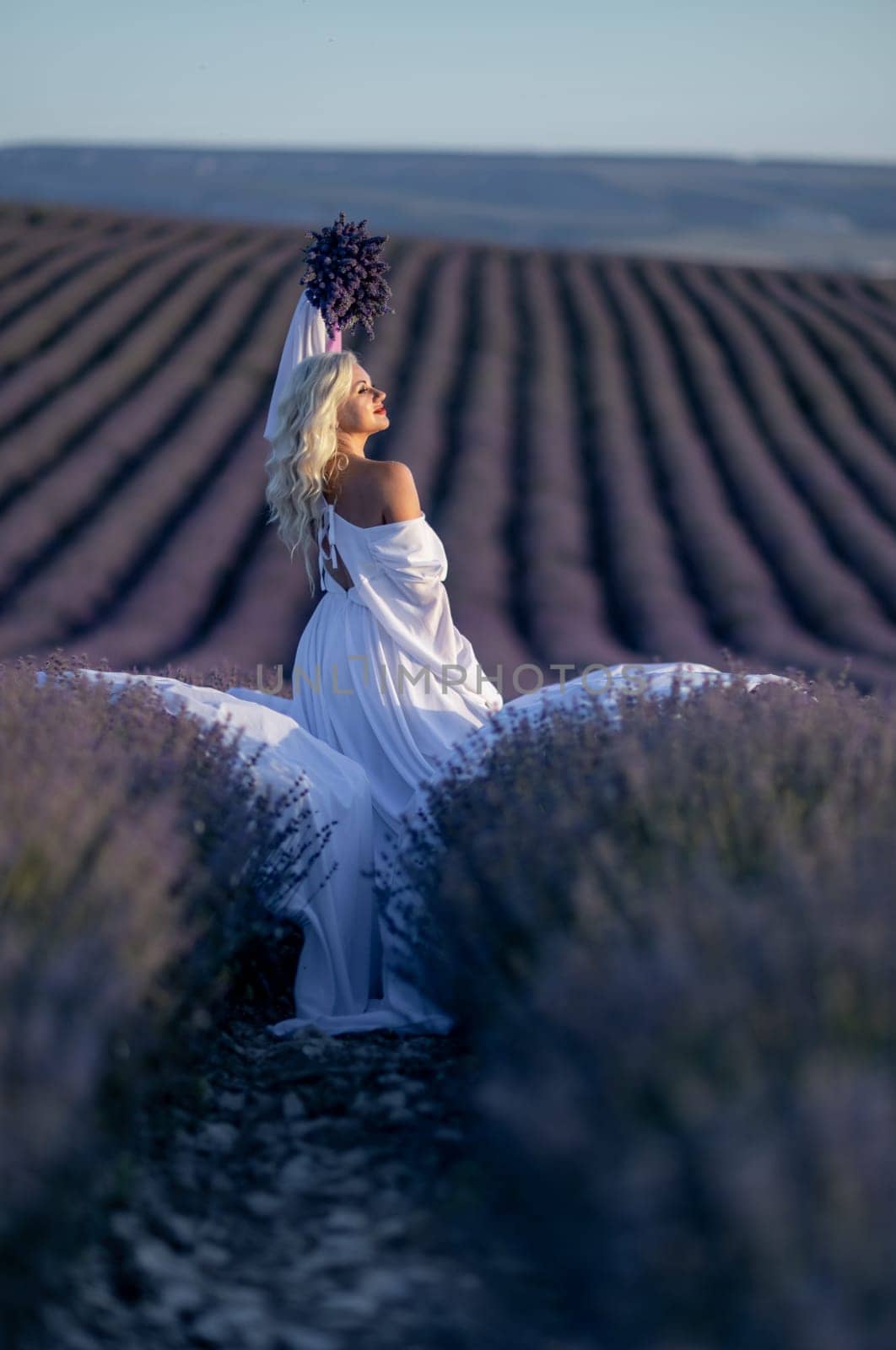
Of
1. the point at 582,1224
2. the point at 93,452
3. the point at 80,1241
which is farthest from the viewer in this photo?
the point at 93,452

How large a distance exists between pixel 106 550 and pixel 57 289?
711 centimetres

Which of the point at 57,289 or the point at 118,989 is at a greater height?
the point at 57,289

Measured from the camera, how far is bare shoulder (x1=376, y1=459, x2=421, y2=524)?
400 cm

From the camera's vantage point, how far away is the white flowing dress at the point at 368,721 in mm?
3389

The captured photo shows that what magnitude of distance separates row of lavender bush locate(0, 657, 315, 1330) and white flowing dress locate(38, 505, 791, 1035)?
0.13 m

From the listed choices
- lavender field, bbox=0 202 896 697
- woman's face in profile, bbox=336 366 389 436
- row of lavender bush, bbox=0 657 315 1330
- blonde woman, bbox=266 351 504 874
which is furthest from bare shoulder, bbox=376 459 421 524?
lavender field, bbox=0 202 896 697

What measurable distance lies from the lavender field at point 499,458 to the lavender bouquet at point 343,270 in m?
3.69

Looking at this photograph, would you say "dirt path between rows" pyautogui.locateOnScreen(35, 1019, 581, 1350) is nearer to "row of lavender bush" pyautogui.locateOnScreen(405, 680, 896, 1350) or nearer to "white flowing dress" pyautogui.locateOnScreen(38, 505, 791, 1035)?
"row of lavender bush" pyautogui.locateOnScreen(405, 680, 896, 1350)

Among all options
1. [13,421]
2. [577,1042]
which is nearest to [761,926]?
[577,1042]

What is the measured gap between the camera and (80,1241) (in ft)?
5.71

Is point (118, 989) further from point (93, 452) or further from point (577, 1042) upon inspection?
point (93, 452)

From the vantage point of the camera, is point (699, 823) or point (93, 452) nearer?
point (699, 823)

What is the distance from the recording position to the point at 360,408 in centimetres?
410

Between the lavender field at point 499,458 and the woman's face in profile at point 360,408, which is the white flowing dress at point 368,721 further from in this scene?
the lavender field at point 499,458
